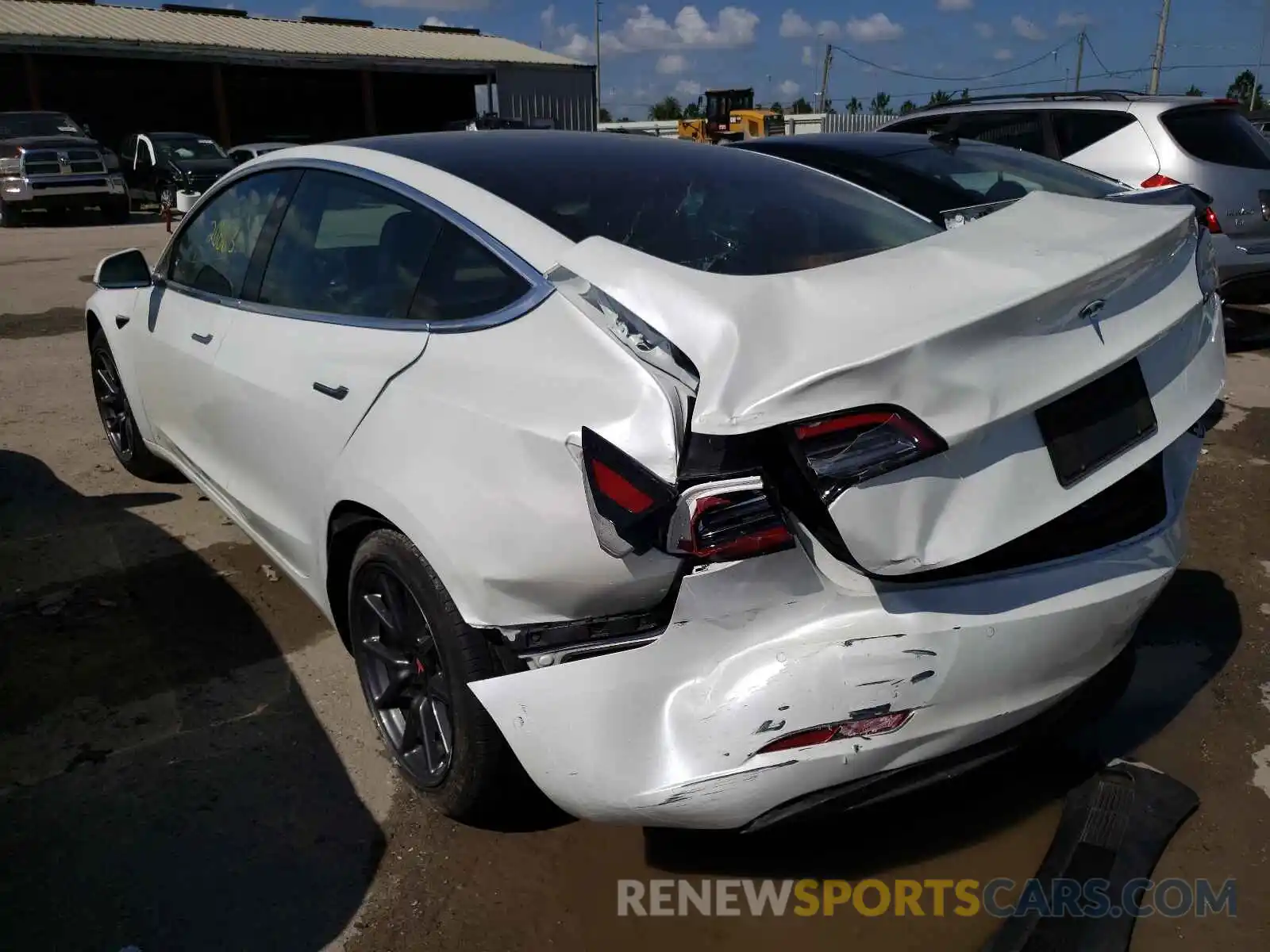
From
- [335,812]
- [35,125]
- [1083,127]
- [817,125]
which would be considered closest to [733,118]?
[817,125]

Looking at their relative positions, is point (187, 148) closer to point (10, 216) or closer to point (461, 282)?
point (10, 216)

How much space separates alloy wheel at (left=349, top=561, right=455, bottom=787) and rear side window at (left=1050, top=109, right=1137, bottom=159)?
6.58m

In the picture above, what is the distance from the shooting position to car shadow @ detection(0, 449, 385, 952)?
229cm

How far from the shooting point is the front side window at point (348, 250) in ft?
8.70

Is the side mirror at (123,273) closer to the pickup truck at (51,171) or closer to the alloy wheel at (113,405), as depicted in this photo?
the alloy wheel at (113,405)

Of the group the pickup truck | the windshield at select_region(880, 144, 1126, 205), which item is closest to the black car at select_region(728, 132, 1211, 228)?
the windshield at select_region(880, 144, 1126, 205)

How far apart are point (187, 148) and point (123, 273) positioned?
59.8 feet

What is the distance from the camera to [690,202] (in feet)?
8.92

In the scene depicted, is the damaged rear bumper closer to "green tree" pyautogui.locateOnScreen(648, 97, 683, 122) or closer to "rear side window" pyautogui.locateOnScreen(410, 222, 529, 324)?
"rear side window" pyautogui.locateOnScreen(410, 222, 529, 324)

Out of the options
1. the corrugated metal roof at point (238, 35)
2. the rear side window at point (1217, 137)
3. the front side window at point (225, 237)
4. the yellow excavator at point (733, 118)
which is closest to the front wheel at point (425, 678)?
the front side window at point (225, 237)

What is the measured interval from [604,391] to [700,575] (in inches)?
15.7

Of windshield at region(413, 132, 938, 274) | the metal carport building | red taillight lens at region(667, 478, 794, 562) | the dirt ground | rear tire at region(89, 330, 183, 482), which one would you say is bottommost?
the dirt ground

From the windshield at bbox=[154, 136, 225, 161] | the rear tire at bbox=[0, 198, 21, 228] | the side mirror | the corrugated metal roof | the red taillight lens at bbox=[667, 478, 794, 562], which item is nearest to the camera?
the red taillight lens at bbox=[667, 478, 794, 562]

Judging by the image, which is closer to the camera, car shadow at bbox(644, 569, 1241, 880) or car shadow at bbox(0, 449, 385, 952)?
car shadow at bbox(0, 449, 385, 952)
